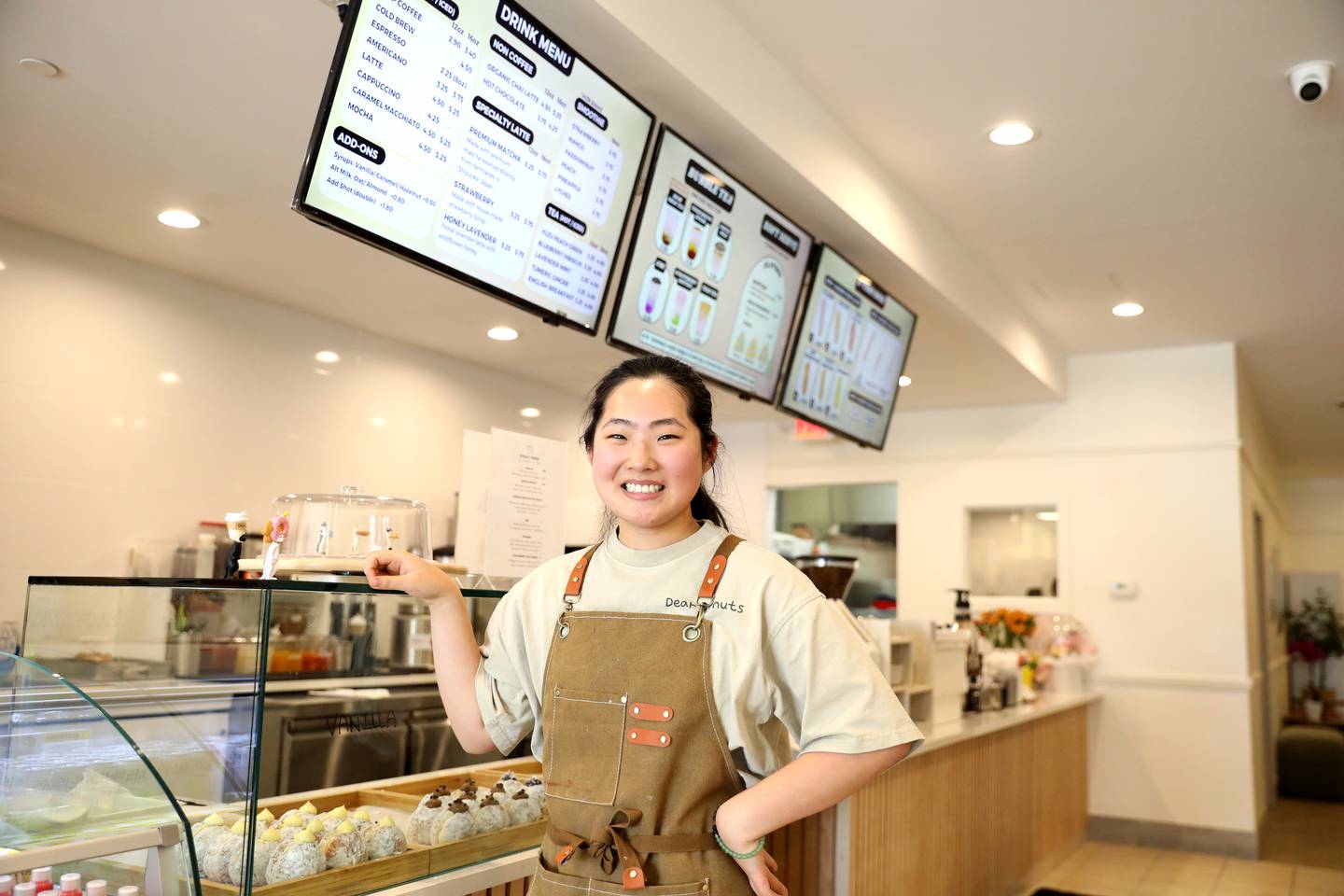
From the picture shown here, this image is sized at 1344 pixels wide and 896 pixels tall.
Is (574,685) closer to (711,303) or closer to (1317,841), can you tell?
(711,303)

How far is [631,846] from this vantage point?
52.4 inches

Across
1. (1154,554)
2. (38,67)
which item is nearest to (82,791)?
(38,67)

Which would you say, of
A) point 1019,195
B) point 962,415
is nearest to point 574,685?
point 1019,195

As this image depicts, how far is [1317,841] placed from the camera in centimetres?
615

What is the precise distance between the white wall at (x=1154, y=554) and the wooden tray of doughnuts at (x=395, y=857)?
4945 millimetres

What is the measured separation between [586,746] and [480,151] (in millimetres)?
1422

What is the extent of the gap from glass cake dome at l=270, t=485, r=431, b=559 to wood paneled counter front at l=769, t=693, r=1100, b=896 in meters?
1.19

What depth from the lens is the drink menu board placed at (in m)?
3.72

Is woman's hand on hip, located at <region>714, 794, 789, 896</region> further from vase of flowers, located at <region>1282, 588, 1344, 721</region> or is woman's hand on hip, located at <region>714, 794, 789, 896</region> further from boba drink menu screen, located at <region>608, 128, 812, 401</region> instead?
vase of flowers, located at <region>1282, 588, 1344, 721</region>

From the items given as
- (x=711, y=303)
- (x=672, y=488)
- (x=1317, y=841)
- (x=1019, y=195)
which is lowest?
(x=1317, y=841)

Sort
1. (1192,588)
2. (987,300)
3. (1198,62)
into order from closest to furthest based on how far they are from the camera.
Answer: (1198,62) < (987,300) < (1192,588)

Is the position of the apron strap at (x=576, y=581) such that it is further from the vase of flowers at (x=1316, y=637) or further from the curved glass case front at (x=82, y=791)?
the vase of flowers at (x=1316, y=637)

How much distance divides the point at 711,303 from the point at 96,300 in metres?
2.73

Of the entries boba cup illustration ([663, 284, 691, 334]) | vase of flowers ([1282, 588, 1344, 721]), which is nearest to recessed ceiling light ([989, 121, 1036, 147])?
boba cup illustration ([663, 284, 691, 334])
